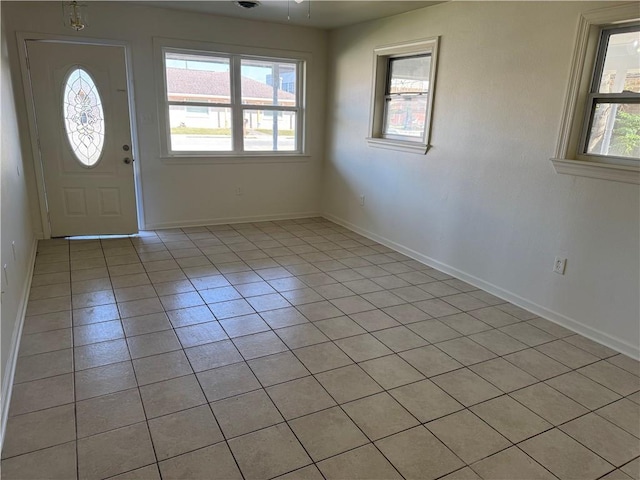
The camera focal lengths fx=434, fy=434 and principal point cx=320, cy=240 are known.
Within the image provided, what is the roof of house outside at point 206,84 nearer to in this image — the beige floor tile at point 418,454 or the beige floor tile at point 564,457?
the beige floor tile at point 418,454

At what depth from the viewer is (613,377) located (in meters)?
2.45

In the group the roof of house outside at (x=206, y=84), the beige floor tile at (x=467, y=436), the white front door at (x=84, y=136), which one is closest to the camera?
the beige floor tile at (x=467, y=436)

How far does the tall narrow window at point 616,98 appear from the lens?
102 inches

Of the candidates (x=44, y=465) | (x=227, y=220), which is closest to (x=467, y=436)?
(x=44, y=465)

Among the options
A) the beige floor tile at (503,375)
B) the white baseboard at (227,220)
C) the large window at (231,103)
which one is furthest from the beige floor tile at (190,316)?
the large window at (231,103)

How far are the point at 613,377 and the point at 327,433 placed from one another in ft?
5.60

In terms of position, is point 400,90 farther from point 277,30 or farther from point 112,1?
point 112,1

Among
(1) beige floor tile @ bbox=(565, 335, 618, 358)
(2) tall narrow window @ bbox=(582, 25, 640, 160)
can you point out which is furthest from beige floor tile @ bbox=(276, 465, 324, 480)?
(2) tall narrow window @ bbox=(582, 25, 640, 160)

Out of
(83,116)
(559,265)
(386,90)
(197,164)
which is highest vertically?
(386,90)

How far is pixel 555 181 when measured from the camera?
298cm

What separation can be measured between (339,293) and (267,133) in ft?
9.15

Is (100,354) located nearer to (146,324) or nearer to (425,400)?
(146,324)

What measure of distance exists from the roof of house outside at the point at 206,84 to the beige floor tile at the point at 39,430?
12.3 feet

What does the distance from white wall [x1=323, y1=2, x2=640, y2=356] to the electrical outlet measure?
0.04 m
